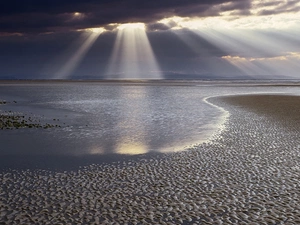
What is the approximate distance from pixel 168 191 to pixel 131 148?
7.54 metres

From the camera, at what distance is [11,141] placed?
21016 millimetres

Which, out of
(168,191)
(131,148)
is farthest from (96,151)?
(168,191)

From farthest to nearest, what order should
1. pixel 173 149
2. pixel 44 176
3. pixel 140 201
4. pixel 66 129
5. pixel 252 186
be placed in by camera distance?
pixel 66 129
pixel 173 149
pixel 44 176
pixel 252 186
pixel 140 201

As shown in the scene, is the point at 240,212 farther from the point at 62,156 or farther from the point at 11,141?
the point at 11,141

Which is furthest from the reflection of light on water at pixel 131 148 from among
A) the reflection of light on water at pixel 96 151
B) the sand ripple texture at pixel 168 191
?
the sand ripple texture at pixel 168 191

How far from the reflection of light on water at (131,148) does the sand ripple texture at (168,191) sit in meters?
1.97

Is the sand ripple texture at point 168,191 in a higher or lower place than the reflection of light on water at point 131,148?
lower

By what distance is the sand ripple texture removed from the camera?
9719 mm

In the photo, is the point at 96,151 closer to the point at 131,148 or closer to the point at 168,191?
the point at 131,148

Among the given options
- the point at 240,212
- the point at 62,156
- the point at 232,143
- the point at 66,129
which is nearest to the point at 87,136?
the point at 66,129

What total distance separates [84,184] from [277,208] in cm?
689

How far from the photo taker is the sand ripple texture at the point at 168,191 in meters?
9.72

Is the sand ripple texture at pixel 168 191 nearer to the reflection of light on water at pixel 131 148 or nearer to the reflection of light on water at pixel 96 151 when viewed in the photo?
the reflection of light on water at pixel 131 148

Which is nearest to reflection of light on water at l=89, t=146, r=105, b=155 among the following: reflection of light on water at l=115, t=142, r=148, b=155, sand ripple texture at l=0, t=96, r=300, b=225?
reflection of light on water at l=115, t=142, r=148, b=155
